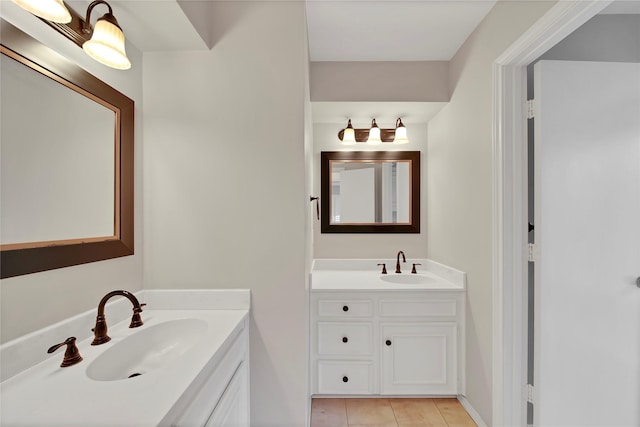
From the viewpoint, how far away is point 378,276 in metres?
2.46

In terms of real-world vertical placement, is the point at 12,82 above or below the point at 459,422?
above

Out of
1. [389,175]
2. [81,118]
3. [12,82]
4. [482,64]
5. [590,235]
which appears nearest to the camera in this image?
[12,82]

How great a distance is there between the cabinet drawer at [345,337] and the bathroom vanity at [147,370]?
738 millimetres

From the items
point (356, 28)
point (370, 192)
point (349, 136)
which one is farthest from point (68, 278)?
point (370, 192)

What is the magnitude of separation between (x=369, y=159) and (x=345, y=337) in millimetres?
1561

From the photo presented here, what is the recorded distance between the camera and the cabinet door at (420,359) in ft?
6.69

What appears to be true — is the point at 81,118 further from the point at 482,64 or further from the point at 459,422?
the point at 459,422

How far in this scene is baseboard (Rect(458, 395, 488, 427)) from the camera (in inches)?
70.6

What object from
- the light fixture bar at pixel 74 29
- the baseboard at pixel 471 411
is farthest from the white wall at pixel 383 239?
the light fixture bar at pixel 74 29

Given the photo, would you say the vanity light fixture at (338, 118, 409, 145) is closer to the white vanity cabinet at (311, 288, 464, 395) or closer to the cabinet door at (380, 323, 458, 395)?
the white vanity cabinet at (311, 288, 464, 395)

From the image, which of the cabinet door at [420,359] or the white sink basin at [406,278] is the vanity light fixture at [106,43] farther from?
the white sink basin at [406,278]

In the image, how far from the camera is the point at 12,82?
85cm

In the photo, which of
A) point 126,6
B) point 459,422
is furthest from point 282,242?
point 459,422

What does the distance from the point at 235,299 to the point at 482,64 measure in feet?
6.44
